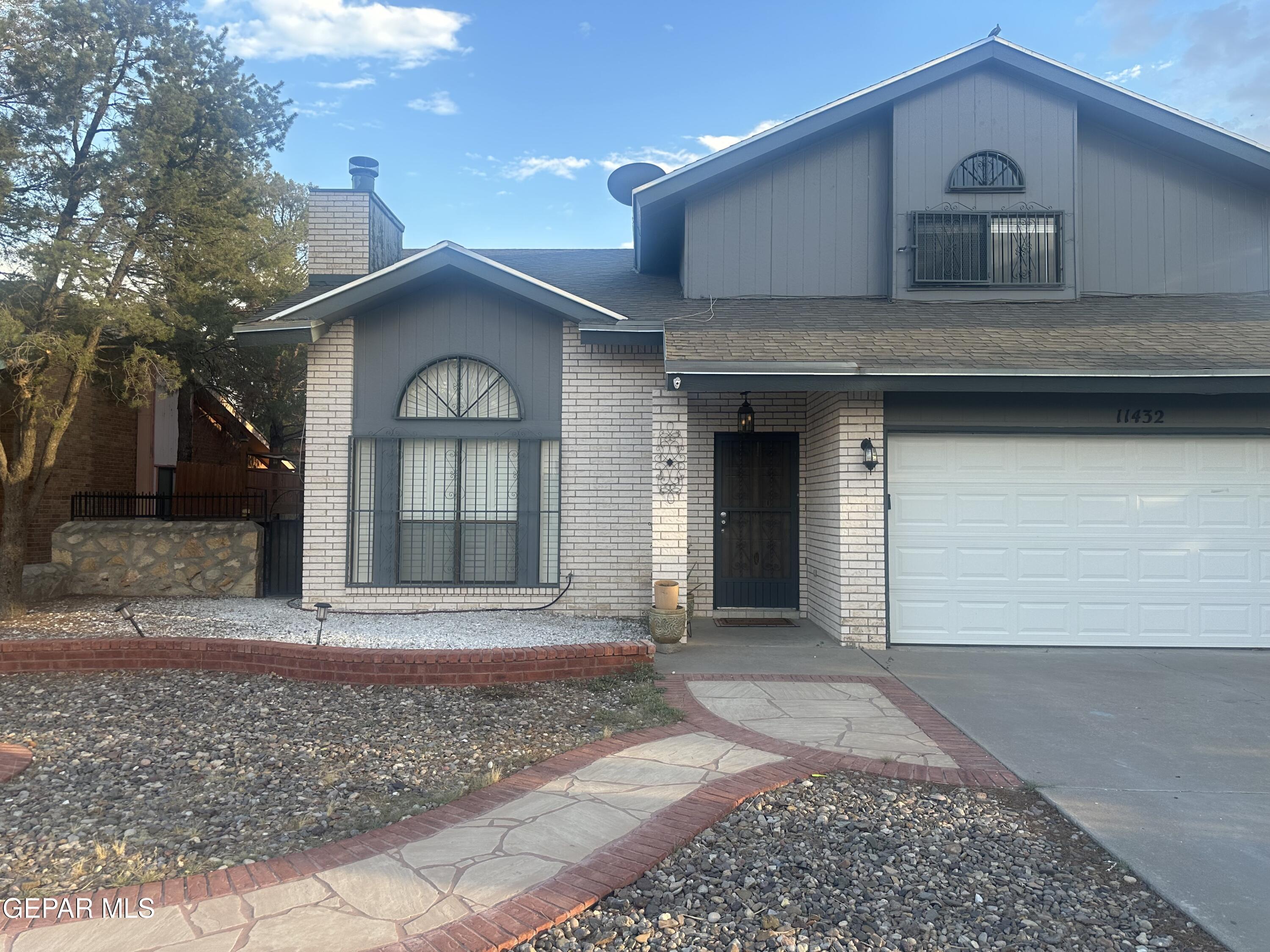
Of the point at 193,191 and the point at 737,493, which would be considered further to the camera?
the point at 737,493

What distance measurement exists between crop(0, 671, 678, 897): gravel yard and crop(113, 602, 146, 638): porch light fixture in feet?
1.96

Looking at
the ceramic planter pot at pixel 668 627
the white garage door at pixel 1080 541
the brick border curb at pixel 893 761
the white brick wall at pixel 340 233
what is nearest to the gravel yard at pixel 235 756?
the brick border curb at pixel 893 761

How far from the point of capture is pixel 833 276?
30.1ft

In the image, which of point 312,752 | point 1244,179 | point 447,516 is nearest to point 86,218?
point 447,516

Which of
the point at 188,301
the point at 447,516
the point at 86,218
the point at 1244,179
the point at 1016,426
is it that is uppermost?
the point at 1244,179

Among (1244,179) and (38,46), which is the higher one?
(38,46)

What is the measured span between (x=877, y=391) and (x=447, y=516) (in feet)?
16.0

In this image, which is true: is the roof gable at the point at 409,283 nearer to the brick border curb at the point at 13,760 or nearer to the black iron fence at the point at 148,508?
the black iron fence at the point at 148,508

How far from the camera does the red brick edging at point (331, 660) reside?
252 inches

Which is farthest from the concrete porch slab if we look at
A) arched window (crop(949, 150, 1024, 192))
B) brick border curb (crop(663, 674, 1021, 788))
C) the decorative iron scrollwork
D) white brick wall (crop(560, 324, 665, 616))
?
arched window (crop(949, 150, 1024, 192))

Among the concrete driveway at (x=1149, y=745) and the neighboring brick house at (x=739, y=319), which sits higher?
the neighboring brick house at (x=739, y=319)

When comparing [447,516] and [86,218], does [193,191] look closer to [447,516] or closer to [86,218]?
[86,218]

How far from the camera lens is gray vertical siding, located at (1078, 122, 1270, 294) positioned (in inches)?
357

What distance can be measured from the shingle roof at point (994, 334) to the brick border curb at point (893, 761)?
2801mm
